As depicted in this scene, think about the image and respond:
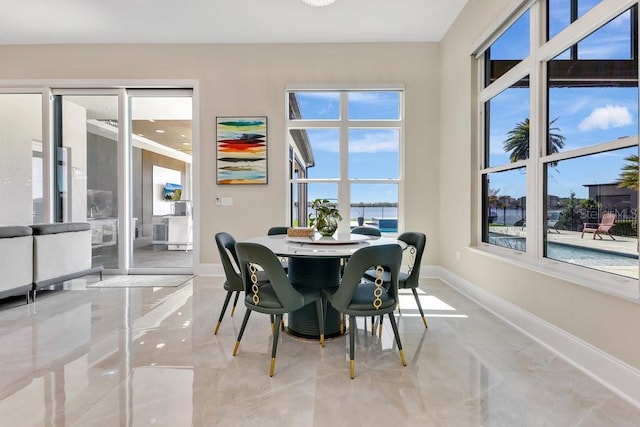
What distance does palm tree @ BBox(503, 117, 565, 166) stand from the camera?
96.0 inches

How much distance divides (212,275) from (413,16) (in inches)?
177

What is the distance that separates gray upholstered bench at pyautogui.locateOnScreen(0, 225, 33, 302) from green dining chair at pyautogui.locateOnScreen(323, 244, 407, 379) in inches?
132

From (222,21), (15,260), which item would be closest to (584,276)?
(222,21)

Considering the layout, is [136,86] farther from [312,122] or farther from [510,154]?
[510,154]

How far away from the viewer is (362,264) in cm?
187

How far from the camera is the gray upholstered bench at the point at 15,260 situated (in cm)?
310

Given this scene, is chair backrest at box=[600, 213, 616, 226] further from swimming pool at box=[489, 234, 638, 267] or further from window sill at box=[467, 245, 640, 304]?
window sill at box=[467, 245, 640, 304]

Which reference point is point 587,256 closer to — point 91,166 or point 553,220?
point 553,220

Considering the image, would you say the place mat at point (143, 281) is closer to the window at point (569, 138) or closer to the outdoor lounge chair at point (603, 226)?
the window at point (569, 138)

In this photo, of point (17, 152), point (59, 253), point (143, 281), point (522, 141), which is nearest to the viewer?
point (522, 141)

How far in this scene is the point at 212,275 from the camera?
4.72 meters

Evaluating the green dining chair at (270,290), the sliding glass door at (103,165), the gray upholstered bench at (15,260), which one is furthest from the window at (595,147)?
the gray upholstered bench at (15,260)

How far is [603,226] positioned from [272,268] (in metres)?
2.16

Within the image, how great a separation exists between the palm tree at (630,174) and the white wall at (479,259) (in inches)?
26.3
